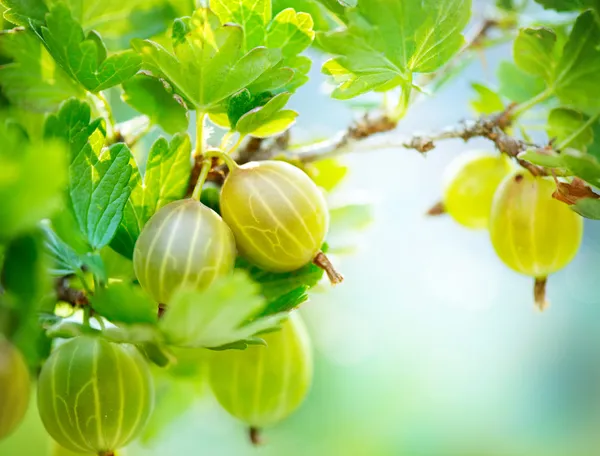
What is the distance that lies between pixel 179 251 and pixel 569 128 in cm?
39

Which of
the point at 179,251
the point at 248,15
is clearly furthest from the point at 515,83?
the point at 179,251

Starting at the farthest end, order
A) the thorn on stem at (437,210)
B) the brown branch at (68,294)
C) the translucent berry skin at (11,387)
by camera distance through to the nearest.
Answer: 1. the thorn on stem at (437,210)
2. the brown branch at (68,294)
3. the translucent berry skin at (11,387)

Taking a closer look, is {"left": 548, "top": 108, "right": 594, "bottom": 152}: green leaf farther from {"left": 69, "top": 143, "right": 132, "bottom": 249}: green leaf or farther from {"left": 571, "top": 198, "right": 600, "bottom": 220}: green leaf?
{"left": 69, "top": 143, "right": 132, "bottom": 249}: green leaf

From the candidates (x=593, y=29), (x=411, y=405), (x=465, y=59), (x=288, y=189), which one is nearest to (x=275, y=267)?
(x=288, y=189)

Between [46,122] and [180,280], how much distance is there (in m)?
0.15

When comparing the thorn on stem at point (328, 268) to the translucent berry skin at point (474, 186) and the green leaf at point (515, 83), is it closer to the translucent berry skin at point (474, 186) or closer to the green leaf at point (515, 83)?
the translucent berry skin at point (474, 186)

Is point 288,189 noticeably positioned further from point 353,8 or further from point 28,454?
point 28,454

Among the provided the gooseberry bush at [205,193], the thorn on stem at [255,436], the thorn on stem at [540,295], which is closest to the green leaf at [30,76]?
the gooseberry bush at [205,193]

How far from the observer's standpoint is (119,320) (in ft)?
1.43

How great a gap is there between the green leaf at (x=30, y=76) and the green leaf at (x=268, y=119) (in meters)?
0.18

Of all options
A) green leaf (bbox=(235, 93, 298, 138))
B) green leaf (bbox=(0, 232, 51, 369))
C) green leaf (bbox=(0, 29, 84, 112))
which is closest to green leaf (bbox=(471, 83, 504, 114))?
green leaf (bbox=(235, 93, 298, 138))

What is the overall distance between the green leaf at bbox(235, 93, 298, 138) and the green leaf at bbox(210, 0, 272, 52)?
0.06 m

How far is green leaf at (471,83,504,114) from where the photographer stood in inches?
31.1

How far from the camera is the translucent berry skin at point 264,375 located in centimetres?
65
